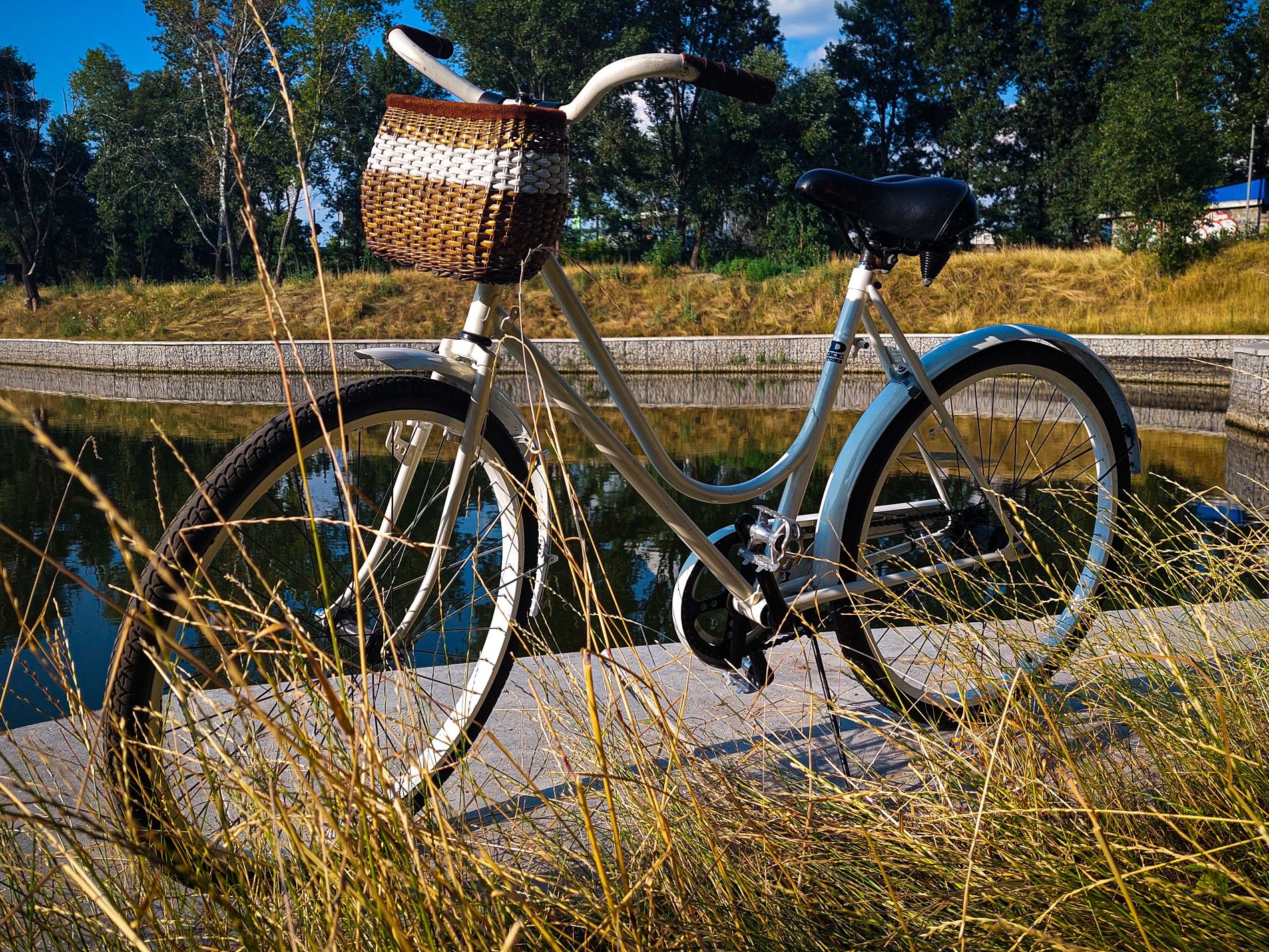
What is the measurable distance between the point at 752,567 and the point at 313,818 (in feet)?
4.04

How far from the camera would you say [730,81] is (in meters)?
1.59

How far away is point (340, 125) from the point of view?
32.7 metres

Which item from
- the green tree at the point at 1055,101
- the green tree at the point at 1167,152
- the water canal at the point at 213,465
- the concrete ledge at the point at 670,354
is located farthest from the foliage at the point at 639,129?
the water canal at the point at 213,465

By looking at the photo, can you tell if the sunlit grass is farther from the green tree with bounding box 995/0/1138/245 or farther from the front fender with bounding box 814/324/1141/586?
the green tree with bounding box 995/0/1138/245

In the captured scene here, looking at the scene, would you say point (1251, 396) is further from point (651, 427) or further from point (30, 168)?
point (30, 168)

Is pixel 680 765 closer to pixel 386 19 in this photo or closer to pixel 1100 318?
pixel 1100 318

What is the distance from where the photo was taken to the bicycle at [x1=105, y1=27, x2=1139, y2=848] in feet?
4.35

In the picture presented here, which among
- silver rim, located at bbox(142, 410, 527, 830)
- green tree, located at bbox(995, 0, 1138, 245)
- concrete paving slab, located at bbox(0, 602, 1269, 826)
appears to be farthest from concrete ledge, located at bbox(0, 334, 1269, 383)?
green tree, located at bbox(995, 0, 1138, 245)

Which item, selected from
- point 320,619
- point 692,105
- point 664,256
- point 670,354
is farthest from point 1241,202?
point 320,619

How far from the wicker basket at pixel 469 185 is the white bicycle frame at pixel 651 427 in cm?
10

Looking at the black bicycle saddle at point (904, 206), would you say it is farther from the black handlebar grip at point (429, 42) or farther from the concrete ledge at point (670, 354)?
the concrete ledge at point (670, 354)

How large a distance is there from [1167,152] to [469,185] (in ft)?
63.0

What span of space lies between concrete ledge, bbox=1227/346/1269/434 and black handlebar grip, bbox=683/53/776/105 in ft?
20.4

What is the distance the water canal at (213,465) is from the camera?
3.11m
